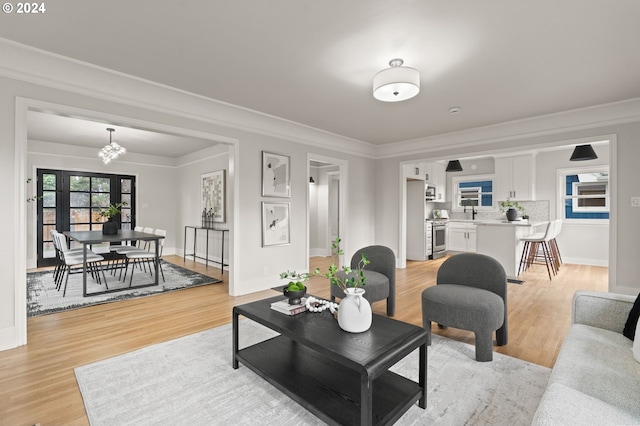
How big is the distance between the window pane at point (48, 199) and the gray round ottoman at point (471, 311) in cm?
747

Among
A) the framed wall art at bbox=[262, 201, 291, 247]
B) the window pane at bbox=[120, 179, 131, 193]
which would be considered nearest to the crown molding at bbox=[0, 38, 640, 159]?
the framed wall art at bbox=[262, 201, 291, 247]

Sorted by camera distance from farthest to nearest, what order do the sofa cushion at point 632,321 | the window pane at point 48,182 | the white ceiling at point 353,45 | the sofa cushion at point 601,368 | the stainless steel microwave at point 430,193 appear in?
the stainless steel microwave at point 430,193, the window pane at point 48,182, the white ceiling at point 353,45, the sofa cushion at point 632,321, the sofa cushion at point 601,368

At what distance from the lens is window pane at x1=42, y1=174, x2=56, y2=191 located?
20.4 ft

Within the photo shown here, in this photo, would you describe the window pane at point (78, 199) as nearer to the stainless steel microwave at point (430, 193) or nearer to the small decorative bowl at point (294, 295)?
the small decorative bowl at point (294, 295)

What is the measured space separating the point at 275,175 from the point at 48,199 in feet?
16.8

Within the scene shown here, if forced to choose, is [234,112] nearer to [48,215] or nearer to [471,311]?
[471,311]

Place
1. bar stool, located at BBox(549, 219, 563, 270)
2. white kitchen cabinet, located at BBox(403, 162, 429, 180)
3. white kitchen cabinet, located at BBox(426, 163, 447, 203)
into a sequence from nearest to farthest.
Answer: bar stool, located at BBox(549, 219, 563, 270), white kitchen cabinet, located at BBox(403, 162, 429, 180), white kitchen cabinet, located at BBox(426, 163, 447, 203)

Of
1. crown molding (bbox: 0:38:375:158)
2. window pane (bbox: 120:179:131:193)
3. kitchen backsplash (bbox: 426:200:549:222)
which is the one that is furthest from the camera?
window pane (bbox: 120:179:131:193)

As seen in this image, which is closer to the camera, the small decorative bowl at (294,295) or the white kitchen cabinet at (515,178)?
the small decorative bowl at (294,295)

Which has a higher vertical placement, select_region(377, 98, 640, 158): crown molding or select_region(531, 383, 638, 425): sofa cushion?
select_region(377, 98, 640, 158): crown molding

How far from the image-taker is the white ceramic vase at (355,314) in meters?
1.83

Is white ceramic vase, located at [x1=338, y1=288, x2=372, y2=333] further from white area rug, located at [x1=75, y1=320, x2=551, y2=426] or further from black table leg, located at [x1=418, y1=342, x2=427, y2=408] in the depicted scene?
white area rug, located at [x1=75, y1=320, x2=551, y2=426]

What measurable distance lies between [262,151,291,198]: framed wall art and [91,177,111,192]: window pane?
468 centimetres

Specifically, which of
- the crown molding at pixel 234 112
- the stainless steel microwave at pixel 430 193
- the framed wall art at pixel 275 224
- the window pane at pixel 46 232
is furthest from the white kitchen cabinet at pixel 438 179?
the window pane at pixel 46 232
